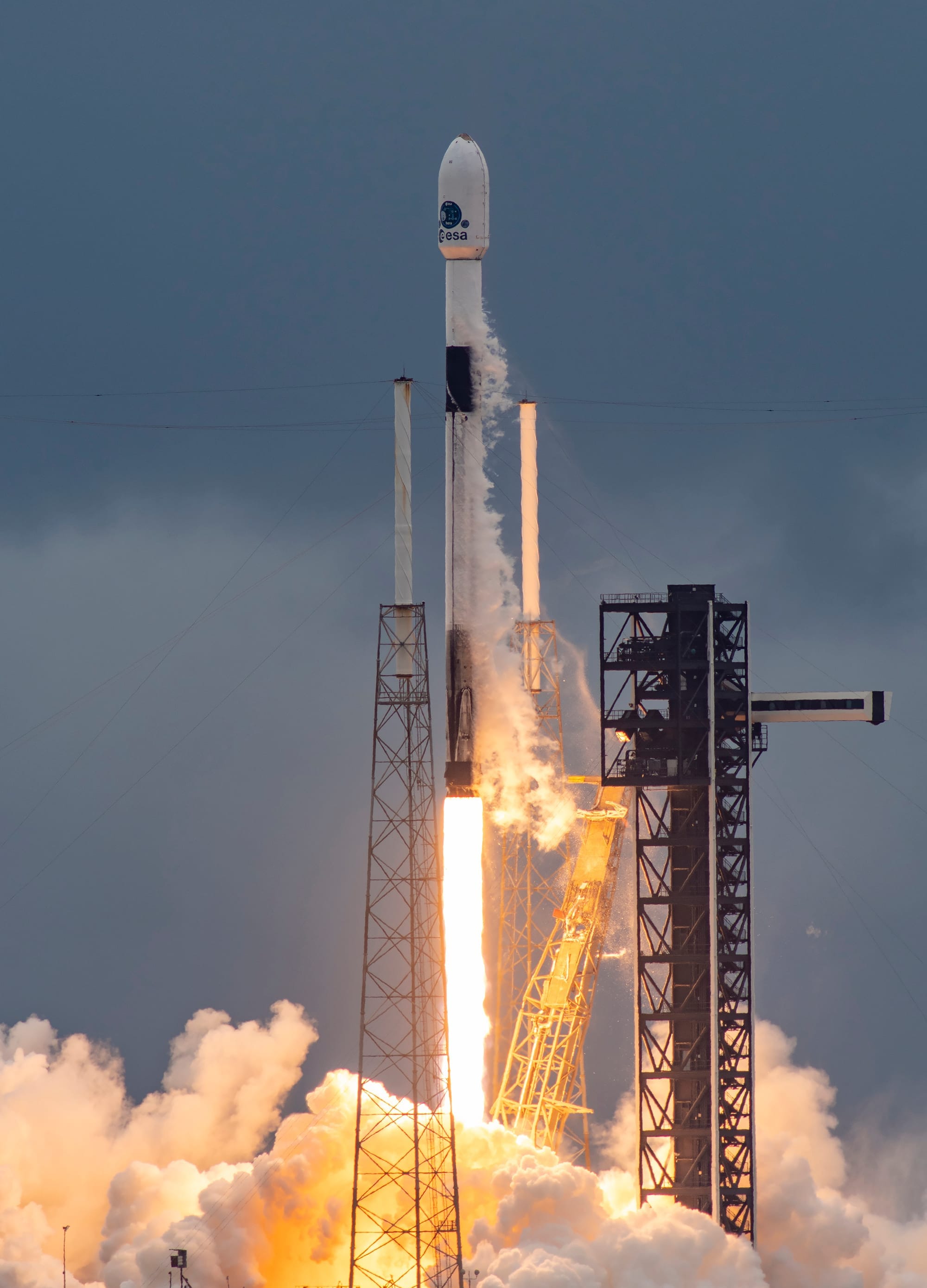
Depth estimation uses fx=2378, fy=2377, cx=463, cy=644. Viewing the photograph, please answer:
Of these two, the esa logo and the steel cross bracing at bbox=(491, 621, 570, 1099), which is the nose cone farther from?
the steel cross bracing at bbox=(491, 621, 570, 1099)

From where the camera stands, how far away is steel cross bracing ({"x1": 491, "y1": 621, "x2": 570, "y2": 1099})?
90.6 metres

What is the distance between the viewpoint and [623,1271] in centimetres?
7688

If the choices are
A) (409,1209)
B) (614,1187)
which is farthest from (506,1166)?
(614,1187)

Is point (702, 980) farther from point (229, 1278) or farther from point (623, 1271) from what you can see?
point (229, 1278)

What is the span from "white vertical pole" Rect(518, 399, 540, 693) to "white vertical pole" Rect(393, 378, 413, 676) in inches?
289

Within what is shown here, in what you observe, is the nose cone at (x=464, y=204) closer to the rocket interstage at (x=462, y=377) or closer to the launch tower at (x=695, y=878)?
the rocket interstage at (x=462, y=377)

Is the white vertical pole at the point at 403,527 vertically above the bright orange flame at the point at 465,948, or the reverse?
the white vertical pole at the point at 403,527

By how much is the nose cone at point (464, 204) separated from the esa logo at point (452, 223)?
0.06 feet

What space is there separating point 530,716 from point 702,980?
11482 millimetres

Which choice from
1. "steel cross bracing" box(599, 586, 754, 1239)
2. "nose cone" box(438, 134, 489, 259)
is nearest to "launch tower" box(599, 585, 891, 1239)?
"steel cross bracing" box(599, 586, 754, 1239)

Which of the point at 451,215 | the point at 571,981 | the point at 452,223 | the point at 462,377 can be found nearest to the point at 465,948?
the point at 571,981

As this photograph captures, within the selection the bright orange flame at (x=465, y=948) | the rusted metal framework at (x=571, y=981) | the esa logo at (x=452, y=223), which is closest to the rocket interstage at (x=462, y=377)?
the esa logo at (x=452, y=223)

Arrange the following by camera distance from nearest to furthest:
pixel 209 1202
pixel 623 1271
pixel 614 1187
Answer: pixel 623 1271
pixel 209 1202
pixel 614 1187

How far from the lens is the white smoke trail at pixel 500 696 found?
87.2 metres
